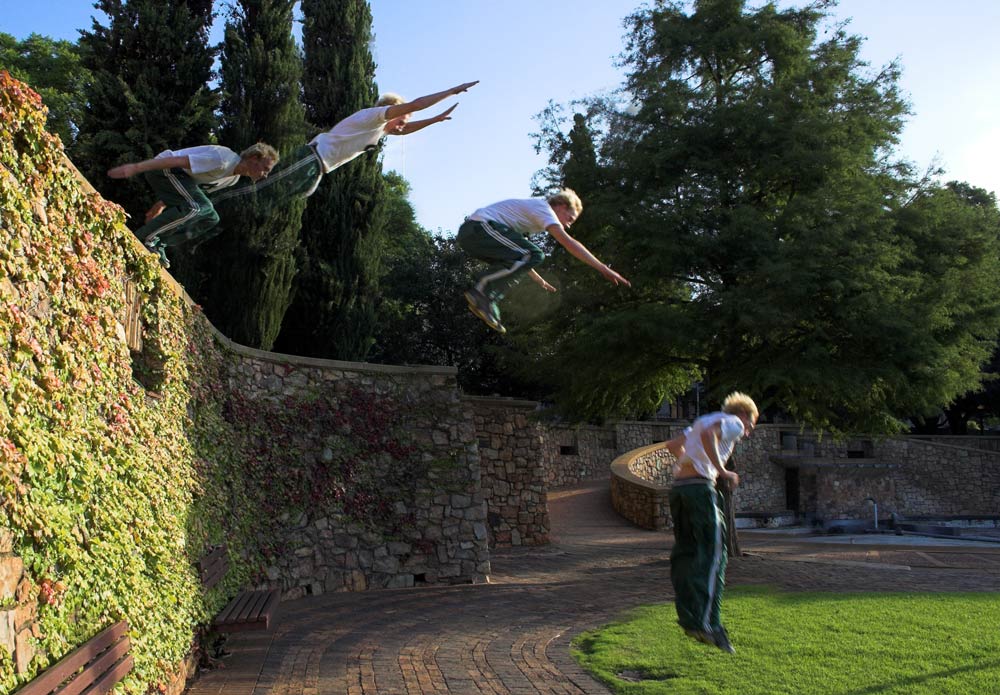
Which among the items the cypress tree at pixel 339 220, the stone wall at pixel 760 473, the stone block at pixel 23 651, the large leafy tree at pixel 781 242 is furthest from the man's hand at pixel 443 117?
the stone wall at pixel 760 473

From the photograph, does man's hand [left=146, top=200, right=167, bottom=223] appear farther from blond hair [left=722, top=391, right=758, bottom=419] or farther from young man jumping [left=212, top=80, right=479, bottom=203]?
blond hair [left=722, top=391, right=758, bottom=419]

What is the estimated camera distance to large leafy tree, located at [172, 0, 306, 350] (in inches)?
579

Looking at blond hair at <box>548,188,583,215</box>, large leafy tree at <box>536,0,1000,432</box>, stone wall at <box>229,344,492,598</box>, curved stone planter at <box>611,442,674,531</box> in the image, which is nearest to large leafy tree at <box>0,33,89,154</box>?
stone wall at <box>229,344,492,598</box>

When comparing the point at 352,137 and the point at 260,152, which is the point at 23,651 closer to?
the point at 260,152

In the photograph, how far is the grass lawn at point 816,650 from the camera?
7324 mm

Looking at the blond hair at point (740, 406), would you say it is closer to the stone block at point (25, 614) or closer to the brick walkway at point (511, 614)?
the brick walkway at point (511, 614)

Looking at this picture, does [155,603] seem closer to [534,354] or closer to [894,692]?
[894,692]

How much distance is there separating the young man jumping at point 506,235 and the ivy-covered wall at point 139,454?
2431 millimetres

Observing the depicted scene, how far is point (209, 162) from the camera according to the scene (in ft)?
23.5

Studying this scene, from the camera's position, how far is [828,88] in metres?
15.5

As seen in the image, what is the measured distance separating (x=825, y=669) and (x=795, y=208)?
332 inches

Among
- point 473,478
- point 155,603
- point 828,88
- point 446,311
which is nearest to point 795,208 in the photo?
point 828,88

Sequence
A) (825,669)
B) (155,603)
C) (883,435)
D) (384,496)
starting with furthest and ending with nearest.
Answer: (883,435)
(384,496)
(825,669)
(155,603)

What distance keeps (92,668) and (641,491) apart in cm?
1898
